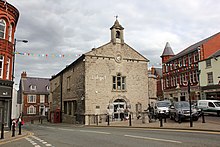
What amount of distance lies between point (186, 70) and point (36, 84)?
39.9 metres

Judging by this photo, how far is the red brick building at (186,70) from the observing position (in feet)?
122

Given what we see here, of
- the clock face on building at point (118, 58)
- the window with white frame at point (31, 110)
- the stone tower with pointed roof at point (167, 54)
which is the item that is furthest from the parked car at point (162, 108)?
the window with white frame at point (31, 110)

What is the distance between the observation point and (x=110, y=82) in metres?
29.7

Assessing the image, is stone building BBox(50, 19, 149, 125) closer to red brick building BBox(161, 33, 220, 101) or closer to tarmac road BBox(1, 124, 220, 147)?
red brick building BBox(161, 33, 220, 101)

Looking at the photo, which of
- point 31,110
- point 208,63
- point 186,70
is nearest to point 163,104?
point 208,63

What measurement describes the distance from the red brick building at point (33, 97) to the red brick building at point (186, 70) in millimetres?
31823

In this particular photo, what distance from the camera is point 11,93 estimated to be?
20.4 metres

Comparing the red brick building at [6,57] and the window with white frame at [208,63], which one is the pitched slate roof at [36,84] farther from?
the window with white frame at [208,63]

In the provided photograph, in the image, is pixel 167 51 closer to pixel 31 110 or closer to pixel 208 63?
pixel 208 63

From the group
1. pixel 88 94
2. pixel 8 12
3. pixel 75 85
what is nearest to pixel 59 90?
pixel 75 85

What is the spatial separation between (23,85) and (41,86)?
488 centimetres

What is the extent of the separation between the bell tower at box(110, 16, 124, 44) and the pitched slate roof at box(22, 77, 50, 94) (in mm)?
35602

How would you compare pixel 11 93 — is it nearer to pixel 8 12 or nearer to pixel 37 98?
pixel 8 12

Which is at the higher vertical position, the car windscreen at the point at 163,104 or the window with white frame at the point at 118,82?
the window with white frame at the point at 118,82
